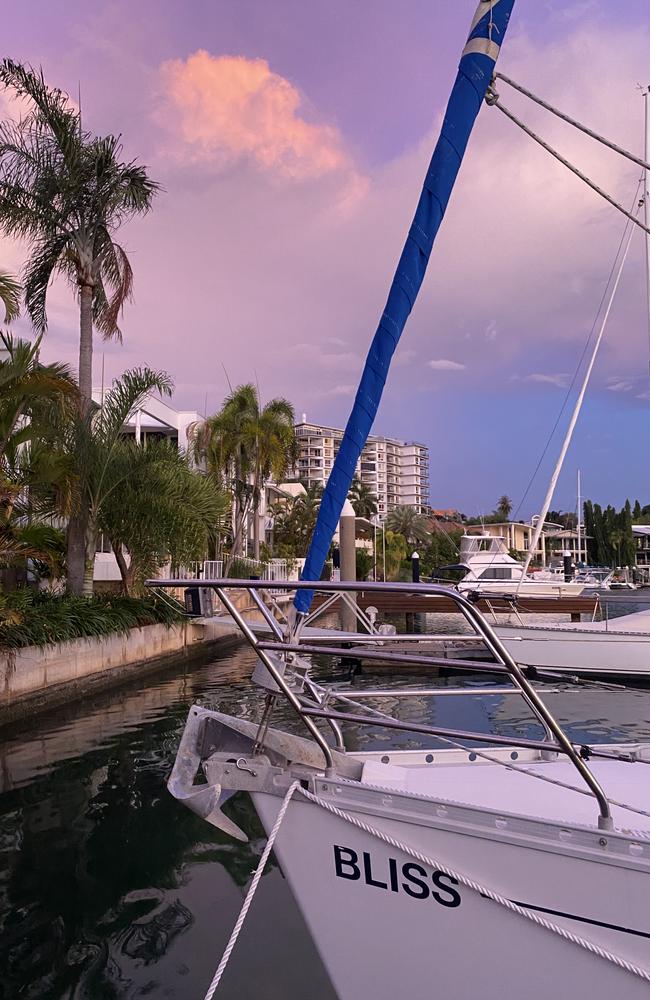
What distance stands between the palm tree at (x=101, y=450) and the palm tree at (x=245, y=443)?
1420cm

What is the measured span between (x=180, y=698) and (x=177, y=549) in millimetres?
5087

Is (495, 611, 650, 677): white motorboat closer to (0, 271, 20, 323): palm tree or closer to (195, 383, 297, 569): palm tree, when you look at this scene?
(0, 271, 20, 323): palm tree

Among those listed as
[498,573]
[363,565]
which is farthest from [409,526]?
[498,573]

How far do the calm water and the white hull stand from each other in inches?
56.2

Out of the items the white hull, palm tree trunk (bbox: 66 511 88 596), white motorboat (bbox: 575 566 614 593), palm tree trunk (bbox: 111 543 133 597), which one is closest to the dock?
palm tree trunk (bbox: 111 543 133 597)

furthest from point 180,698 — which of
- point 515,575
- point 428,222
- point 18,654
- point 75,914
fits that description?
point 515,575

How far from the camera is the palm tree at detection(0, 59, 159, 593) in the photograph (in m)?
16.2

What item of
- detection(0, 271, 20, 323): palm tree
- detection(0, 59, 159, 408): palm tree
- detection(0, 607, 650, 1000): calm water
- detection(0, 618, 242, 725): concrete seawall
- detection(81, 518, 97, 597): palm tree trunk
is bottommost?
detection(0, 607, 650, 1000): calm water

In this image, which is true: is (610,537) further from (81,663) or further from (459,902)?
(459,902)

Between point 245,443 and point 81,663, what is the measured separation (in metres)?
19.8

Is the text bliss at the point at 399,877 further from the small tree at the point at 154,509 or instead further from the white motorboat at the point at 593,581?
the white motorboat at the point at 593,581

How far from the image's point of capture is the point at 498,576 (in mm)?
31812

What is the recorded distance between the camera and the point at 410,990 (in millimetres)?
2992

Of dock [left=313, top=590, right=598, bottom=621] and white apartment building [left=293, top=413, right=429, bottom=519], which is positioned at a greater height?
white apartment building [left=293, top=413, right=429, bottom=519]
